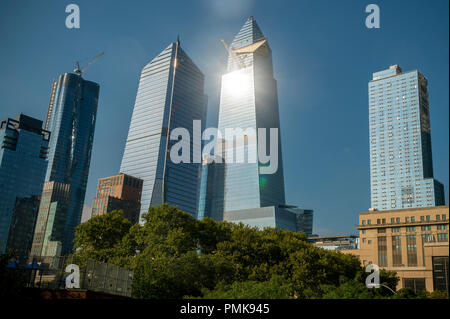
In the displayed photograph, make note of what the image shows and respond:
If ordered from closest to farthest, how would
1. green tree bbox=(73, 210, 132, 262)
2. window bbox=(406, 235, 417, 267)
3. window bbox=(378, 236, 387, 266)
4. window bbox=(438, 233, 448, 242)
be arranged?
green tree bbox=(73, 210, 132, 262) → window bbox=(438, 233, 448, 242) → window bbox=(406, 235, 417, 267) → window bbox=(378, 236, 387, 266)

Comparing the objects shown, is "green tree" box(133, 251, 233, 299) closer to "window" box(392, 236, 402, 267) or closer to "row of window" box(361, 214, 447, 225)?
"window" box(392, 236, 402, 267)

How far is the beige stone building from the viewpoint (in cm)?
11400

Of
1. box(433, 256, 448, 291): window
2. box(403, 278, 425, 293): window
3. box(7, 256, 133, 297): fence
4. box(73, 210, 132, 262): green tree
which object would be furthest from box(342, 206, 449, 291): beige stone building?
box(7, 256, 133, 297): fence

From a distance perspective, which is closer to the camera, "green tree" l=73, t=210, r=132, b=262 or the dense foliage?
the dense foliage

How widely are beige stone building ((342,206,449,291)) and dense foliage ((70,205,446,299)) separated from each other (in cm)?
3371

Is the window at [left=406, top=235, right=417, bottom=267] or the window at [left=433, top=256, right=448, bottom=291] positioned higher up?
the window at [left=406, top=235, right=417, bottom=267]

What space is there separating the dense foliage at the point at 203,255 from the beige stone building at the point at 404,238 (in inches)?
A: 1327

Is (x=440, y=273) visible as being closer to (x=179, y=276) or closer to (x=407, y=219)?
(x=407, y=219)

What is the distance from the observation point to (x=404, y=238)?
399ft

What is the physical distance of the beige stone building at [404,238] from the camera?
4488 inches

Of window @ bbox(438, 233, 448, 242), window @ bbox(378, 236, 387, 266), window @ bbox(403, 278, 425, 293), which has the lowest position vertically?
window @ bbox(403, 278, 425, 293)

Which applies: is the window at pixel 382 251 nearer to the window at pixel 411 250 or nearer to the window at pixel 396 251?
the window at pixel 396 251
